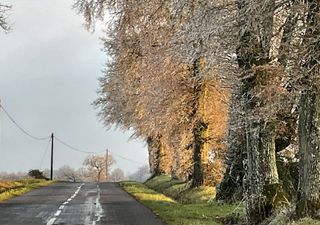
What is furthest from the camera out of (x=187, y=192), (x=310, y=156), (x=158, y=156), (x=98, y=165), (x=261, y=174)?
(x=98, y=165)

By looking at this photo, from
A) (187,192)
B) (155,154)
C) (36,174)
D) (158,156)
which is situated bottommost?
(187,192)

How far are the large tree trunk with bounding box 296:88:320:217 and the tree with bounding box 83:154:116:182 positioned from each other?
86662 millimetres

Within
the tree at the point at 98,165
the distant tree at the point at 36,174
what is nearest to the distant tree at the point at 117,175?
the tree at the point at 98,165

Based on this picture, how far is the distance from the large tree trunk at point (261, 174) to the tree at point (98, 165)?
84.3m

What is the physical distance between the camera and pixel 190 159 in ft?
Result: 99.7

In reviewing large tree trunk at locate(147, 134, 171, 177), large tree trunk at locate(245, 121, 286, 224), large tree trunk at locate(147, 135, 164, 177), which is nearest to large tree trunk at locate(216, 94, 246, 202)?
large tree trunk at locate(245, 121, 286, 224)

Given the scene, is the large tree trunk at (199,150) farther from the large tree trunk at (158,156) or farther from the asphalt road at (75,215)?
the large tree trunk at (158,156)

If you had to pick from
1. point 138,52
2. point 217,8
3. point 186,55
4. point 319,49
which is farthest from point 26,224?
point 138,52

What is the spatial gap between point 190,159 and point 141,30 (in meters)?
13.1

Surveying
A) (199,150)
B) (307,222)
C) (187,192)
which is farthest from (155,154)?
(307,222)

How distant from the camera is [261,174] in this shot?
44.1 feet

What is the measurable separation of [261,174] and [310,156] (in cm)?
235

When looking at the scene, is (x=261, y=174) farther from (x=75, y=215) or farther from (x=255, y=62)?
(x=75, y=215)

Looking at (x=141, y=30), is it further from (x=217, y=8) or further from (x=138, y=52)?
(x=217, y=8)
